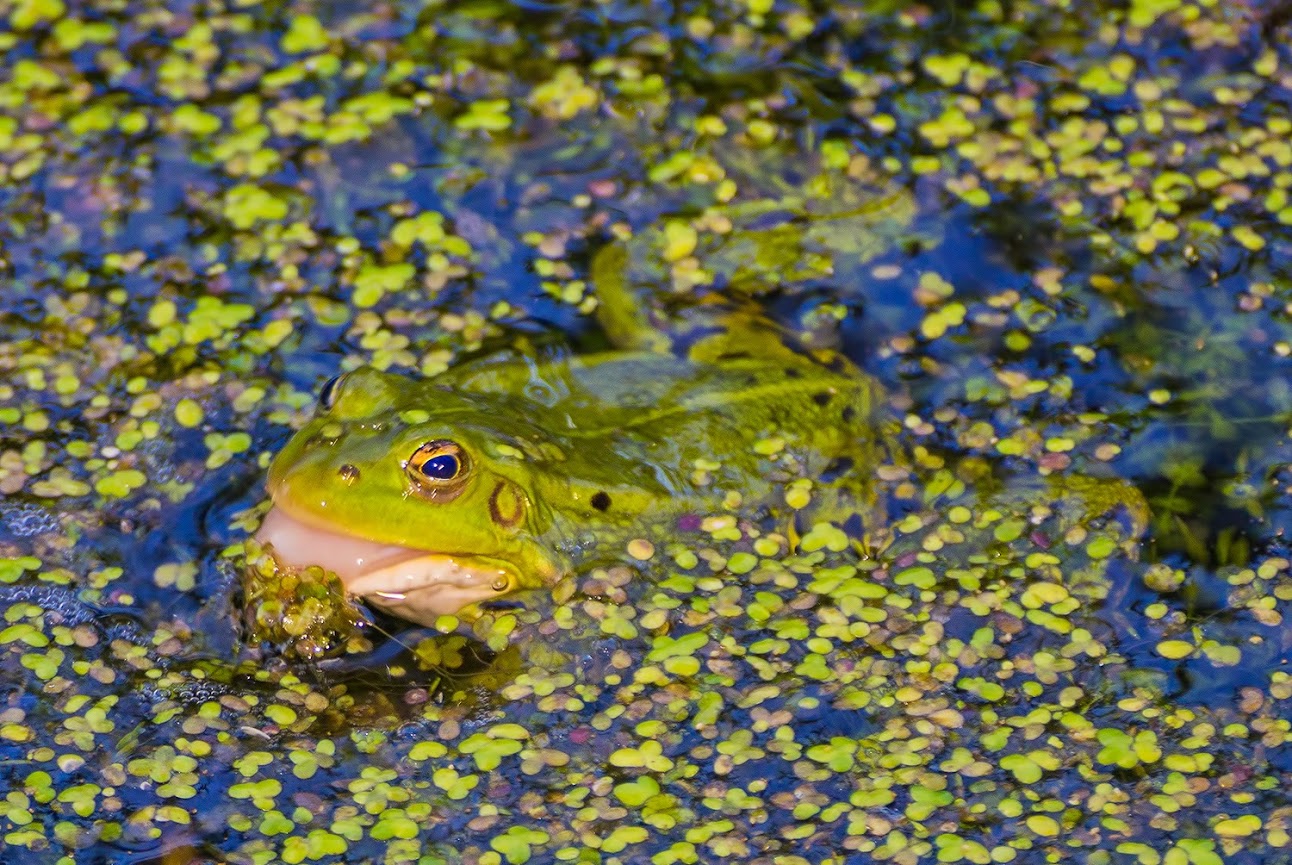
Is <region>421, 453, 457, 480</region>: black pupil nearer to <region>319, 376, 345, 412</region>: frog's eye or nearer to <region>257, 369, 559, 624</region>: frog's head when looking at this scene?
<region>257, 369, 559, 624</region>: frog's head

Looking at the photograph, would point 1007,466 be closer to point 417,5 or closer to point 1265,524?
point 1265,524

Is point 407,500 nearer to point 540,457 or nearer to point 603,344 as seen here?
point 540,457

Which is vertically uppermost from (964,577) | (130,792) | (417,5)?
(417,5)

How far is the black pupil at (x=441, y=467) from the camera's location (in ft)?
11.8

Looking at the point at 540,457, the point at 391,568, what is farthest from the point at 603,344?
the point at 391,568

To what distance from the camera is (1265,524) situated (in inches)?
163

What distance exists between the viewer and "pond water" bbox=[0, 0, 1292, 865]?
11.4 feet

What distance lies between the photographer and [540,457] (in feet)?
12.6

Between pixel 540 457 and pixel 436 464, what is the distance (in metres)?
0.33

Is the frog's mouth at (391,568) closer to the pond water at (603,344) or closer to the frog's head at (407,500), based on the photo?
the frog's head at (407,500)

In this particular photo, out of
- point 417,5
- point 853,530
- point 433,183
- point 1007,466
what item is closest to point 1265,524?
point 1007,466

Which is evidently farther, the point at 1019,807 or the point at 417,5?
the point at 417,5

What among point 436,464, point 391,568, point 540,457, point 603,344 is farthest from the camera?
point 603,344

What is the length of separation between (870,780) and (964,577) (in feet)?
2.36
